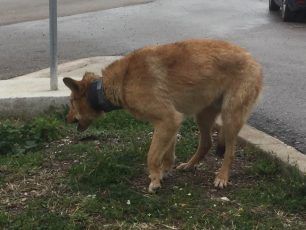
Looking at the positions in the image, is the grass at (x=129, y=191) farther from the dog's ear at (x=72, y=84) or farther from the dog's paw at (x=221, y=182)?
the dog's ear at (x=72, y=84)

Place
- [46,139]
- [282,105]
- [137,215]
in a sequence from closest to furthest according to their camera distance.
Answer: [137,215] → [46,139] → [282,105]

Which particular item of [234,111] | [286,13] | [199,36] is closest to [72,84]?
[234,111]

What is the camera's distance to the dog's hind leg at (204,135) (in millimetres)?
5285

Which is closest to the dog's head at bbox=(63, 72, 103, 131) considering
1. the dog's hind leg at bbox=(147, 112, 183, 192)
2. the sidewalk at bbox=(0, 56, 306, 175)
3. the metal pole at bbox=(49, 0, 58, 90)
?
the dog's hind leg at bbox=(147, 112, 183, 192)

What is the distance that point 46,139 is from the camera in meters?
5.84

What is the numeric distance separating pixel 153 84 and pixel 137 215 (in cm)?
102

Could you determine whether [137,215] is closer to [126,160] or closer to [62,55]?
[126,160]

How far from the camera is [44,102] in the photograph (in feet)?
21.7

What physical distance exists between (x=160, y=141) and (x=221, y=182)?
58 centimetres

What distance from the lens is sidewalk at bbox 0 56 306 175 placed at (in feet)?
17.4

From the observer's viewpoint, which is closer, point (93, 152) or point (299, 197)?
point (299, 197)

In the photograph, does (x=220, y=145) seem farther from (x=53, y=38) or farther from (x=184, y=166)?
(x=53, y=38)

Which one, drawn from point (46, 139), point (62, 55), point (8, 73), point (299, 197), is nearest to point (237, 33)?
point (62, 55)

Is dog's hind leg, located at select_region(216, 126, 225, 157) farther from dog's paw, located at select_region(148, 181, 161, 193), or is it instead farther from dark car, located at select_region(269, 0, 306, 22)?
dark car, located at select_region(269, 0, 306, 22)
